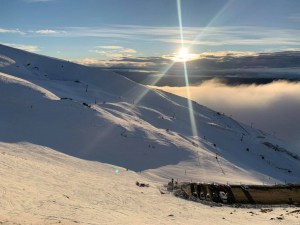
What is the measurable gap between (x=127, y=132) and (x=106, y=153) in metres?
6.40

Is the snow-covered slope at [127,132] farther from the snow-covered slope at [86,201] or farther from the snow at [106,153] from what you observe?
the snow-covered slope at [86,201]

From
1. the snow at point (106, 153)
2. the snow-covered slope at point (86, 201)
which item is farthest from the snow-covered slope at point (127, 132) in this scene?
the snow-covered slope at point (86, 201)

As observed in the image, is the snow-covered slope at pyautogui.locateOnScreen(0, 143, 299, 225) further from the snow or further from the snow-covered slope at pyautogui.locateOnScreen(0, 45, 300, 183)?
the snow-covered slope at pyautogui.locateOnScreen(0, 45, 300, 183)

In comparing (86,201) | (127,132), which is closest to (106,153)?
(127,132)

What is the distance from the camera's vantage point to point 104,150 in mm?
40844

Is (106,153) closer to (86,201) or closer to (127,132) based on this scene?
(127,132)

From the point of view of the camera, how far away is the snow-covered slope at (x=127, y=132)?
128 ft

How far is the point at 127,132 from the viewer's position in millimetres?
46094

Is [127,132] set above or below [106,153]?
above

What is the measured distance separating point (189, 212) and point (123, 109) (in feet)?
123

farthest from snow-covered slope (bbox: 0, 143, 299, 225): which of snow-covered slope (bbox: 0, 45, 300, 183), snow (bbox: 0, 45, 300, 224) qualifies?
snow-covered slope (bbox: 0, 45, 300, 183)

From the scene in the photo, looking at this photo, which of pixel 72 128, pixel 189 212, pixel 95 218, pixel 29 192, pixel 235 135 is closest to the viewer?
pixel 95 218

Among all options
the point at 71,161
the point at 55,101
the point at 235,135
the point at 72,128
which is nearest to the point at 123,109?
the point at 55,101

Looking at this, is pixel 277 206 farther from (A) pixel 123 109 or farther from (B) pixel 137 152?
(A) pixel 123 109
